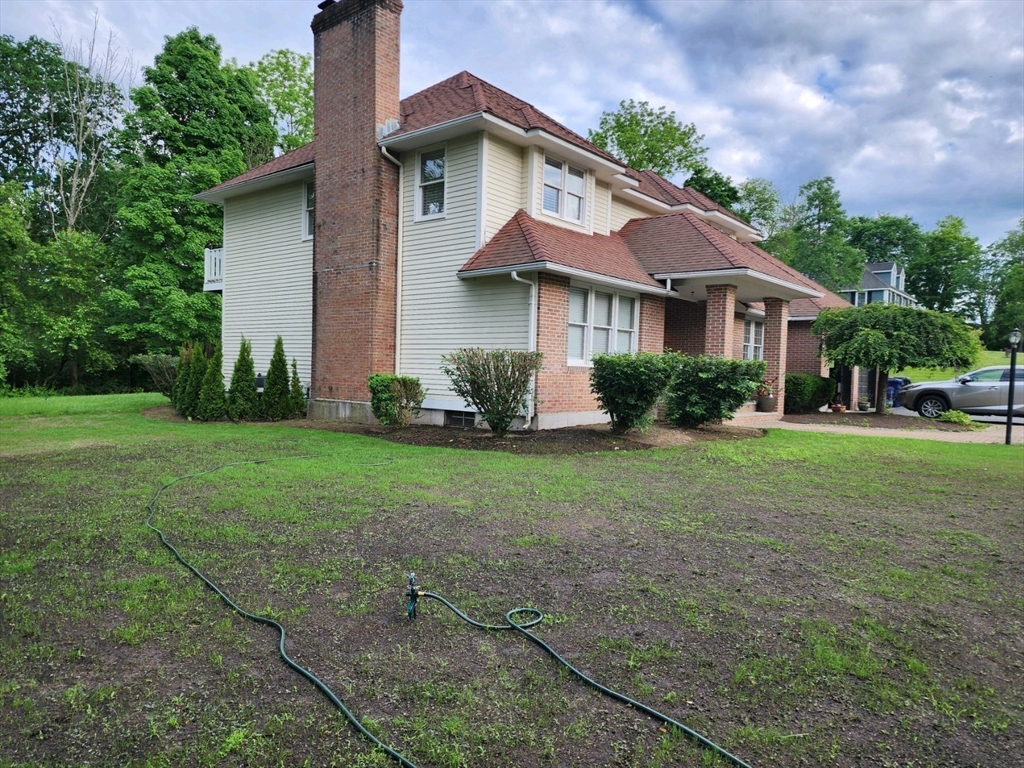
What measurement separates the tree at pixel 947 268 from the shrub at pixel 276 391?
62.1 m

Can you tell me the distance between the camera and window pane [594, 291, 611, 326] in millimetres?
12453

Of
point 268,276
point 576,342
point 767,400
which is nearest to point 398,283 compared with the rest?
point 576,342

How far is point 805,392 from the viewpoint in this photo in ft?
56.6

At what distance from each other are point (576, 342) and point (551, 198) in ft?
11.0

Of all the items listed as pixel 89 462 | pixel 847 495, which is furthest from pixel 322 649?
pixel 89 462

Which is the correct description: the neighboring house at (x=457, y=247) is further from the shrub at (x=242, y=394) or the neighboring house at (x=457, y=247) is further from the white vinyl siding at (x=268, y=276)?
the shrub at (x=242, y=394)

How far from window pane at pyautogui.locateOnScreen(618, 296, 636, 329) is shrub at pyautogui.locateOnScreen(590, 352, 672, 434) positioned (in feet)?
10.5

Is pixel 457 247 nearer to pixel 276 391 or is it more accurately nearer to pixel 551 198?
pixel 551 198

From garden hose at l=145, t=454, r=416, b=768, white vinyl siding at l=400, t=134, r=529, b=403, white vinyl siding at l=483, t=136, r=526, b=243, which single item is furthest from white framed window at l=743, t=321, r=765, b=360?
garden hose at l=145, t=454, r=416, b=768

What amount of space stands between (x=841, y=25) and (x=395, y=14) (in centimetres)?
928

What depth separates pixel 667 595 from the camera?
11.4 feet

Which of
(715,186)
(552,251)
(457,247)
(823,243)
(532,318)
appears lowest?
(532,318)

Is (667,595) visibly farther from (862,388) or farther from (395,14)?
(862,388)

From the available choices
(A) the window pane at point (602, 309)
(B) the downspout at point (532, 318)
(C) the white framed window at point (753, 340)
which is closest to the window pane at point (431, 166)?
(B) the downspout at point (532, 318)
